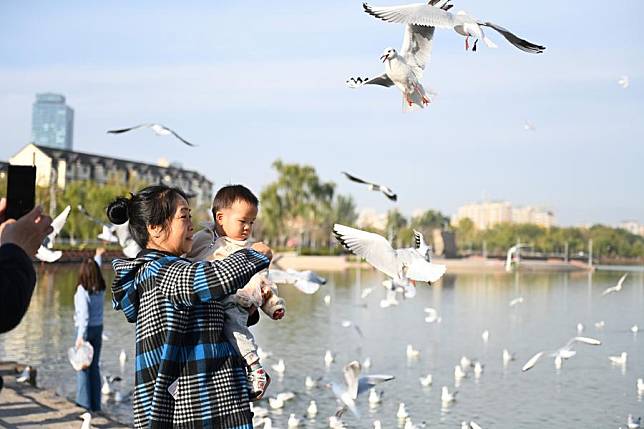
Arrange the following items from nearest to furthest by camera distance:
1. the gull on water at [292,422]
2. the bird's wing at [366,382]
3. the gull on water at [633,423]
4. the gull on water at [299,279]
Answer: the gull on water at [299,279], the bird's wing at [366,382], the gull on water at [292,422], the gull on water at [633,423]

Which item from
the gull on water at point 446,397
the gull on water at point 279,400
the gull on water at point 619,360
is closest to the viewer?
the gull on water at point 279,400

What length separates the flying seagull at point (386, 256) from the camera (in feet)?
12.0

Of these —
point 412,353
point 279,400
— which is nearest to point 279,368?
point 279,400

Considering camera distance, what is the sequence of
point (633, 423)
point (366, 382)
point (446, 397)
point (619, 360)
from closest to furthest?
point (366, 382) → point (633, 423) → point (446, 397) → point (619, 360)

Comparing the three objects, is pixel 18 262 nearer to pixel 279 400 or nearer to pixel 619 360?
pixel 279 400

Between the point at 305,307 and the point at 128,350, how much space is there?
31.0ft

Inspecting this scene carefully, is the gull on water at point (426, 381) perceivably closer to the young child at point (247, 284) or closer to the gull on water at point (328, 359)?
the gull on water at point (328, 359)

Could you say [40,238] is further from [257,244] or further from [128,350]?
[128,350]

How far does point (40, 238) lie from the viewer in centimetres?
207

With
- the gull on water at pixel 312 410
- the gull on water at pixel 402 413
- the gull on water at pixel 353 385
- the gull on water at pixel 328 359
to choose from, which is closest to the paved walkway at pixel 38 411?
the gull on water at pixel 353 385

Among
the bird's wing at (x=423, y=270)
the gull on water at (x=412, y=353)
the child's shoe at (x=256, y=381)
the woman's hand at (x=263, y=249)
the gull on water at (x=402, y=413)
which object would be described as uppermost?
the woman's hand at (x=263, y=249)

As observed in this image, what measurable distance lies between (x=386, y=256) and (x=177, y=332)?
1.32 metres

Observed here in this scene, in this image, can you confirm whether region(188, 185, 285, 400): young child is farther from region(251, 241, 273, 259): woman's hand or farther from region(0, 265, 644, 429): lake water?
region(0, 265, 644, 429): lake water

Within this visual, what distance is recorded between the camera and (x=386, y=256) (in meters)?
3.75
